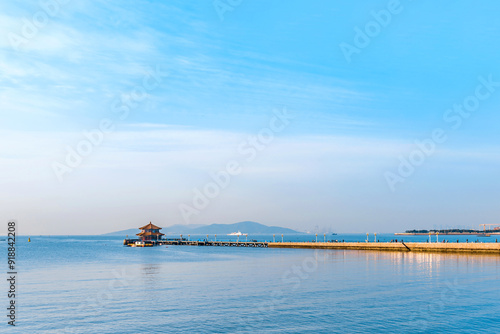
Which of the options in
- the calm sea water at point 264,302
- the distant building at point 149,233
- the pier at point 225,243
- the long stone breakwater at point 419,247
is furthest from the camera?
the distant building at point 149,233

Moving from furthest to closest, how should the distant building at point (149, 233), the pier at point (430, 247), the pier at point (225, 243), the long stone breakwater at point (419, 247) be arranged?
the distant building at point (149, 233), the pier at point (225, 243), the long stone breakwater at point (419, 247), the pier at point (430, 247)

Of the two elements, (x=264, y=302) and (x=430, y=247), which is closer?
(x=264, y=302)

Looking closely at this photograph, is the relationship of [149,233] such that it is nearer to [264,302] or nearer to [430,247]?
[430,247]

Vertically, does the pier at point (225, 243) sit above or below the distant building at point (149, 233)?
below

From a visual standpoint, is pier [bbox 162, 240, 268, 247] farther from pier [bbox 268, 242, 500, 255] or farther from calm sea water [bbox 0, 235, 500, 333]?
calm sea water [bbox 0, 235, 500, 333]

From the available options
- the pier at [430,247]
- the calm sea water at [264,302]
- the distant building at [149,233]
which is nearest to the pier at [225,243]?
the distant building at [149,233]

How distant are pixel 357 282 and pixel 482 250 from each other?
55946 mm

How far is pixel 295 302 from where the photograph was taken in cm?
3797

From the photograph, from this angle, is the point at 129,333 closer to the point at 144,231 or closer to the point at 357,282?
the point at 357,282

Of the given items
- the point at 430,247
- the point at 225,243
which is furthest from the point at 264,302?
the point at 225,243

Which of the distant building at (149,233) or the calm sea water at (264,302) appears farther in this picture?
the distant building at (149,233)

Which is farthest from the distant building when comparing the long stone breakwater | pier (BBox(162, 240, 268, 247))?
the long stone breakwater

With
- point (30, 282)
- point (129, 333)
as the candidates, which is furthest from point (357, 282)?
point (30, 282)

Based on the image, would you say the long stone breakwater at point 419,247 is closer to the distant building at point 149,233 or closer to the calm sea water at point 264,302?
the calm sea water at point 264,302
